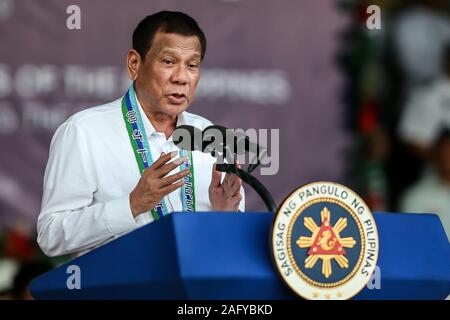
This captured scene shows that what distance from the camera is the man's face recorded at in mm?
3277

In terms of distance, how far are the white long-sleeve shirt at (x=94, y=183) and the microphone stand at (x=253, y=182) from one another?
268 millimetres

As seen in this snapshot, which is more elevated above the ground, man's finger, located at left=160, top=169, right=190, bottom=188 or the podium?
man's finger, located at left=160, top=169, right=190, bottom=188

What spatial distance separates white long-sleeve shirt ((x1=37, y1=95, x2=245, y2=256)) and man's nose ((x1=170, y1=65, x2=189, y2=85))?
6.9 inches

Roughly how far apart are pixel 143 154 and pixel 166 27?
369mm

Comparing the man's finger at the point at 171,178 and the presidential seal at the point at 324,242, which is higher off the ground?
the man's finger at the point at 171,178

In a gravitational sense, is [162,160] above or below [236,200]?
above

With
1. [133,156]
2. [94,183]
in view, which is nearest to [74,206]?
[94,183]

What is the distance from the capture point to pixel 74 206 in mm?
3145

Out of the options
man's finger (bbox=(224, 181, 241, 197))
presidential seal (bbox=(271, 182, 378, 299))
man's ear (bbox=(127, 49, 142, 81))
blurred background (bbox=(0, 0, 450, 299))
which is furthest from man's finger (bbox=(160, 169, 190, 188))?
blurred background (bbox=(0, 0, 450, 299))

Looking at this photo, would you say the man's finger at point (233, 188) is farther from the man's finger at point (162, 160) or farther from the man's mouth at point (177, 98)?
the man's finger at point (162, 160)

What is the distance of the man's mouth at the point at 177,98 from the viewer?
10.8ft

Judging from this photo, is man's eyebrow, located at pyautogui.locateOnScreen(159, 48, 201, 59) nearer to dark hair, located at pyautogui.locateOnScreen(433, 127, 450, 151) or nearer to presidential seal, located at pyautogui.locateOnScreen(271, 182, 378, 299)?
presidential seal, located at pyautogui.locateOnScreen(271, 182, 378, 299)

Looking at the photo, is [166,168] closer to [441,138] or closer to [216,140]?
[216,140]

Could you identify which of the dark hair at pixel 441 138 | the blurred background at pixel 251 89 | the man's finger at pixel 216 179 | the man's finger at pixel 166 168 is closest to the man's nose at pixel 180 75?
the man's finger at pixel 216 179
